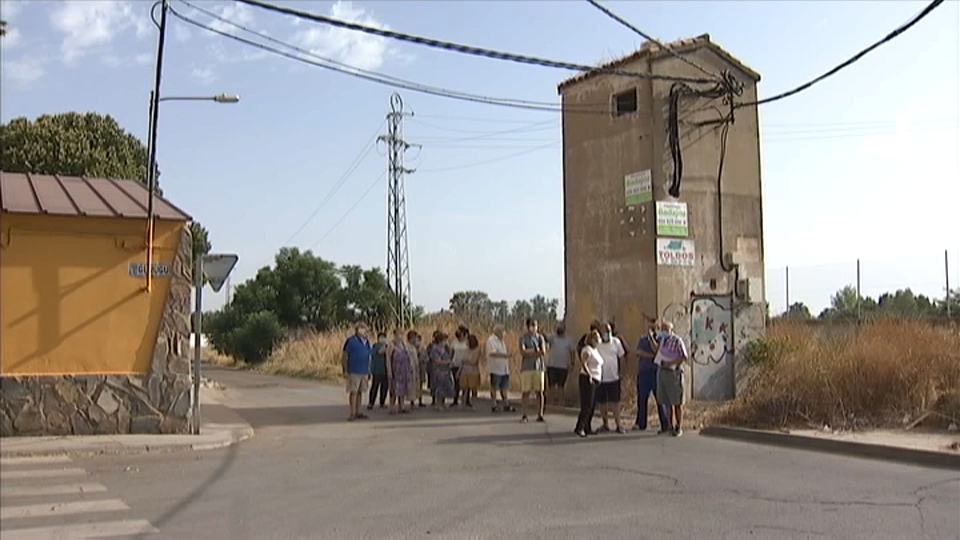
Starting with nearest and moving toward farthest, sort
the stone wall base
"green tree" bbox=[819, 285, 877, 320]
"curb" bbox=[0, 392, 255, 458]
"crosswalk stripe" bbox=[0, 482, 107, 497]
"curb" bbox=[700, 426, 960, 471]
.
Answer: "crosswalk stripe" bbox=[0, 482, 107, 497]
"curb" bbox=[700, 426, 960, 471]
"curb" bbox=[0, 392, 255, 458]
the stone wall base
"green tree" bbox=[819, 285, 877, 320]

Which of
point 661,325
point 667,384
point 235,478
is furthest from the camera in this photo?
point 661,325

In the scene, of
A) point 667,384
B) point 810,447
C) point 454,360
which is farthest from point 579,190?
point 810,447

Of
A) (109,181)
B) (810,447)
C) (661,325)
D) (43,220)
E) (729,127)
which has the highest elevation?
(729,127)

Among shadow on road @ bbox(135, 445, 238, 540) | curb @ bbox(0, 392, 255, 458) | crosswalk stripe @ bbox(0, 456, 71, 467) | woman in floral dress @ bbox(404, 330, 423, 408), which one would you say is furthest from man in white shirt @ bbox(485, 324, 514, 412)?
crosswalk stripe @ bbox(0, 456, 71, 467)

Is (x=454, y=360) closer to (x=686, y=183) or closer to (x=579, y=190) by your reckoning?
(x=579, y=190)

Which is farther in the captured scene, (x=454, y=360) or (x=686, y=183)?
(x=454, y=360)

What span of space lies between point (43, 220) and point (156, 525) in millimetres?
7078

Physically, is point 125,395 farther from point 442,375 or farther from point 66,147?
point 66,147

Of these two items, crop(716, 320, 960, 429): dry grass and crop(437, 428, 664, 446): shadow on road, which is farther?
crop(716, 320, 960, 429): dry grass

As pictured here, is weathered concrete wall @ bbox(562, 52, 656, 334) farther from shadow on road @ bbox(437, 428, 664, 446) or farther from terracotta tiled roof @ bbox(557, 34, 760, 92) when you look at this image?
shadow on road @ bbox(437, 428, 664, 446)

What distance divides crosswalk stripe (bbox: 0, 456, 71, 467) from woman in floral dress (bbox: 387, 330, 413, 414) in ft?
24.7

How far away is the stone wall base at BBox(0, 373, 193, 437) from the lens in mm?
13266

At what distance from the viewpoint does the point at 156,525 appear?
807 centimetres

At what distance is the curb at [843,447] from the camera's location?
11734 millimetres
